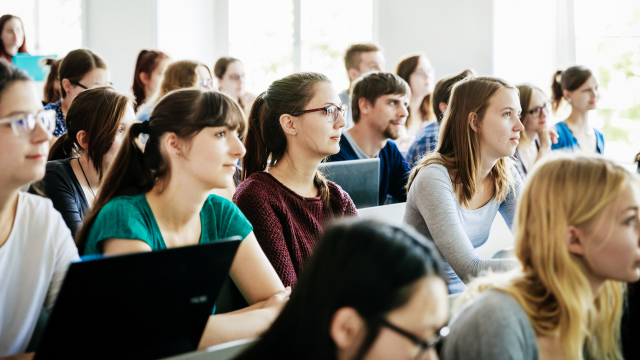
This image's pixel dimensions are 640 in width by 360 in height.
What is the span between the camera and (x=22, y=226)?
128 centimetres

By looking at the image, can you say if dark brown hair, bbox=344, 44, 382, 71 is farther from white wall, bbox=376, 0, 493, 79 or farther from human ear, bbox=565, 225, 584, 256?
human ear, bbox=565, 225, 584, 256

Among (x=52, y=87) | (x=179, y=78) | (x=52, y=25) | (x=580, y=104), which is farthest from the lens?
(x=52, y=25)

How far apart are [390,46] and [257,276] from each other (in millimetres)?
5156

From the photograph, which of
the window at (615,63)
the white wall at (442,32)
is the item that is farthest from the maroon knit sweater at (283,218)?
the window at (615,63)

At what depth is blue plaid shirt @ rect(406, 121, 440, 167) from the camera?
3324 mm

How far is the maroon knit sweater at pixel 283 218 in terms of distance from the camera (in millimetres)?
1847

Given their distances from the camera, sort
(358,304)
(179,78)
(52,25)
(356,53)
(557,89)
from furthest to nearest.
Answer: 1. (52,25)
2. (356,53)
3. (557,89)
4. (179,78)
5. (358,304)

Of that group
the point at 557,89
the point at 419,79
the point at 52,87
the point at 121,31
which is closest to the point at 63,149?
the point at 52,87

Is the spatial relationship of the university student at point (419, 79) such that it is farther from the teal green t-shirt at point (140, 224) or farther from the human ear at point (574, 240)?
the human ear at point (574, 240)

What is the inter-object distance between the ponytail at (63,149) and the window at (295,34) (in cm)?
432

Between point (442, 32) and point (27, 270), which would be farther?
point (442, 32)

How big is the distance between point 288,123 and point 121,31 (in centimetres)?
483

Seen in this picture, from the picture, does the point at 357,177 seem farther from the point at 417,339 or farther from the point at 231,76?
the point at 231,76

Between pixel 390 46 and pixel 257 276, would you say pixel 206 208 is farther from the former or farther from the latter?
pixel 390 46
